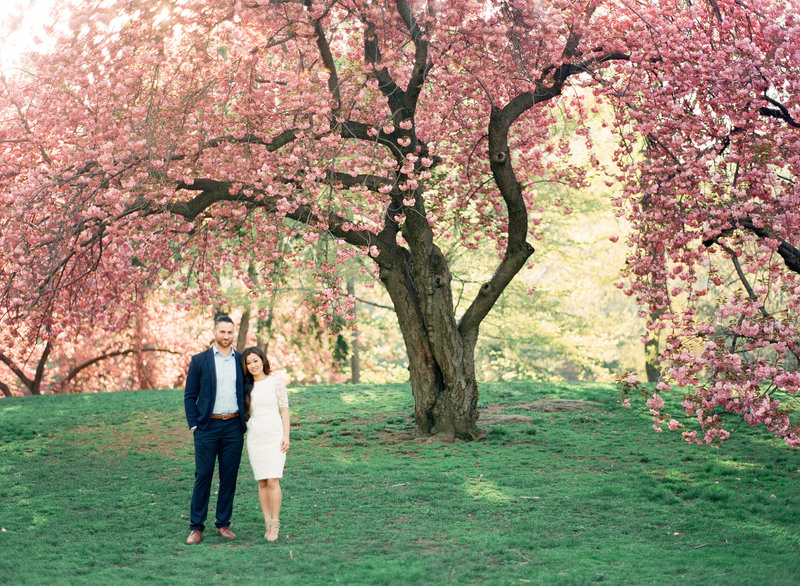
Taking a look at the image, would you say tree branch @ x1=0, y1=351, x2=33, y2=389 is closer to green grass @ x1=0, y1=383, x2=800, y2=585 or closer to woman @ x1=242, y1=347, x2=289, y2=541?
green grass @ x1=0, y1=383, x2=800, y2=585

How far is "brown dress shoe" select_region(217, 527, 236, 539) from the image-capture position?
6191 mm

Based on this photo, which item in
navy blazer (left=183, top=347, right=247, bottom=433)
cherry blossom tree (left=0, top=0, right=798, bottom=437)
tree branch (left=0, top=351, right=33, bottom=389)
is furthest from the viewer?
tree branch (left=0, top=351, right=33, bottom=389)

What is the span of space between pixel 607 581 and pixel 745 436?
233 inches

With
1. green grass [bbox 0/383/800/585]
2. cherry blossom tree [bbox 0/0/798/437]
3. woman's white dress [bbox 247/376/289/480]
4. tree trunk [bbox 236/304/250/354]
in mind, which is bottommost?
green grass [bbox 0/383/800/585]

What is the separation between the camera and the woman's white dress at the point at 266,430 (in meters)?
6.05

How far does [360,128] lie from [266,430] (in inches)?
177

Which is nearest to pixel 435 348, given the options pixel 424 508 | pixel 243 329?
pixel 424 508

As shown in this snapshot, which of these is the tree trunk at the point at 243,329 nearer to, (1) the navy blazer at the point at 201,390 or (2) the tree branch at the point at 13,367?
(2) the tree branch at the point at 13,367

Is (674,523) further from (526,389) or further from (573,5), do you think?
(526,389)

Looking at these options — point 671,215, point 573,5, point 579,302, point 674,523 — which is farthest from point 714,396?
point 579,302

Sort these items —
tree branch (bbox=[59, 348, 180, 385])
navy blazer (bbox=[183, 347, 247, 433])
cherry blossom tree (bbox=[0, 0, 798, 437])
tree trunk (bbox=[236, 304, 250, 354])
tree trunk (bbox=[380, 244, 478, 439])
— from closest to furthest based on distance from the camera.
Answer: navy blazer (bbox=[183, 347, 247, 433])
cherry blossom tree (bbox=[0, 0, 798, 437])
tree trunk (bbox=[380, 244, 478, 439])
tree branch (bbox=[59, 348, 180, 385])
tree trunk (bbox=[236, 304, 250, 354])

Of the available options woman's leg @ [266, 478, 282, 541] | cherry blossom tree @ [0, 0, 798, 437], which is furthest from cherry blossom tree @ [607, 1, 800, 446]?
woman's leg @ [266, 478, 282, 541]

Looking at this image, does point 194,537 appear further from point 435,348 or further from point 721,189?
point 721,189

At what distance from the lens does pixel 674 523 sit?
22.0 ft
